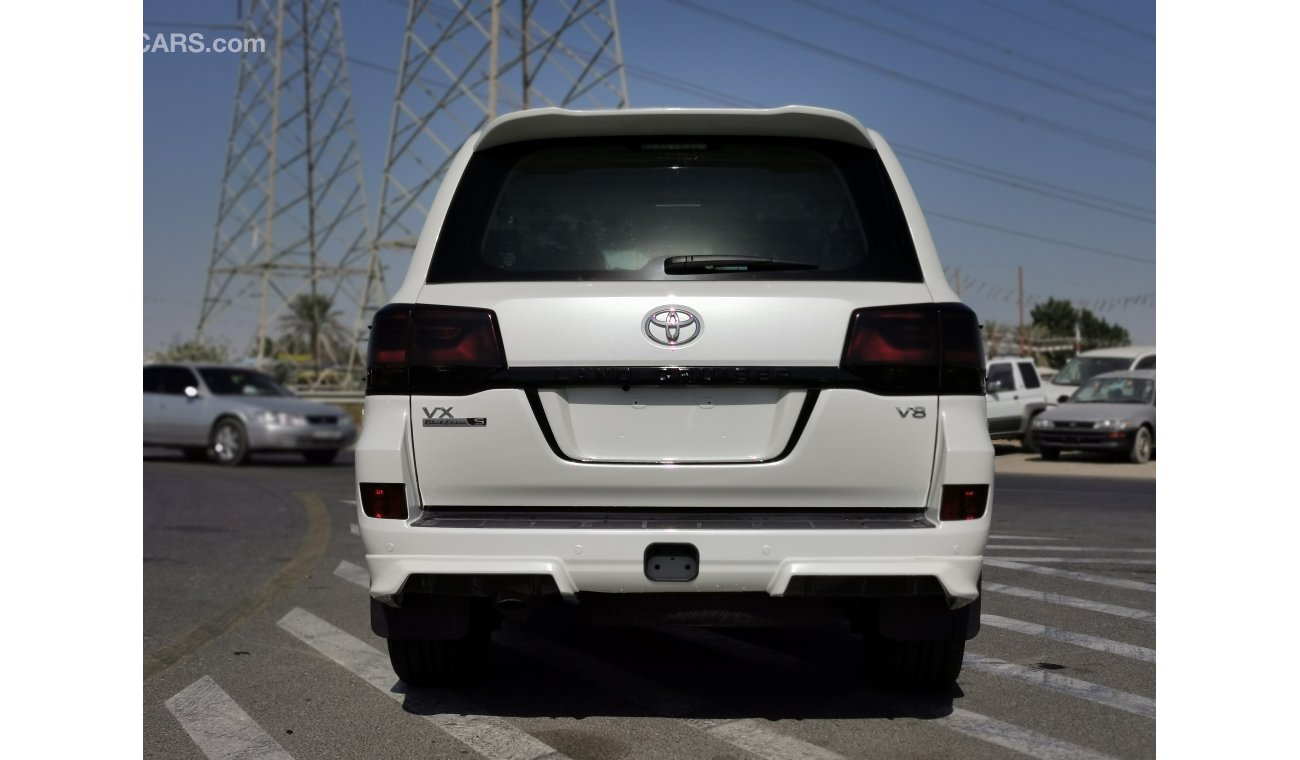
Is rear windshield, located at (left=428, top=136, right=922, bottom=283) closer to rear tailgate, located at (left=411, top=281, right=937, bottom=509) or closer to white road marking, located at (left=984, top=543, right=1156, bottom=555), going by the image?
rear tailgate, located at (left=411, top=281, right=937, bottom=509)

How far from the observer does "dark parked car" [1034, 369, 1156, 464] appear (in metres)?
21.8

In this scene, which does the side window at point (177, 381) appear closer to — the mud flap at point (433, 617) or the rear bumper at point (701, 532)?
the mud flap at point (433, 617)

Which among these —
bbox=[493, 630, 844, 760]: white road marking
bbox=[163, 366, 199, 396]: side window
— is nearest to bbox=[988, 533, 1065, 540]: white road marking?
bbox=[493, 630, 844, 760]: white road marking

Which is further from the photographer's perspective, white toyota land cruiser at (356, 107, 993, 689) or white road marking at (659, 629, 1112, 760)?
white road marking at (659, 629, 1112, 760)

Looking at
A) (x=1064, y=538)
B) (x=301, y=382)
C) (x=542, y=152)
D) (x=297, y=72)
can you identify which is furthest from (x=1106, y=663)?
(x=301, y=382)

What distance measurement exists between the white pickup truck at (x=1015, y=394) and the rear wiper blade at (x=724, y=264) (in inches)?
818

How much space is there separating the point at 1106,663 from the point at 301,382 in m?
64.2

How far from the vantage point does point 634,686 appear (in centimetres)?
518

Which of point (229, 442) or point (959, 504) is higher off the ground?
point (959, 504)

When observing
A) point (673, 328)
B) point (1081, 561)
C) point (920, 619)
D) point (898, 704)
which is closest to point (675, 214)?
point (673, 328)

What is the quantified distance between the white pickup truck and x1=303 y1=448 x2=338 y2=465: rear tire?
1141cm

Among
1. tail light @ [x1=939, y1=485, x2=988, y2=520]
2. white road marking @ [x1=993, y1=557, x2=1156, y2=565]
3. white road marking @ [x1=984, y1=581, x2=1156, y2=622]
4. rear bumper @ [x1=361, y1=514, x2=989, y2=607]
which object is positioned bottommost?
white road marking @ [x1=993, y1=557, x2=1156, y2=565]

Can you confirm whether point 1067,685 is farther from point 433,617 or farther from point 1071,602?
point 433,617

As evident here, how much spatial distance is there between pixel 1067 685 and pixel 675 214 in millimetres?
2416
